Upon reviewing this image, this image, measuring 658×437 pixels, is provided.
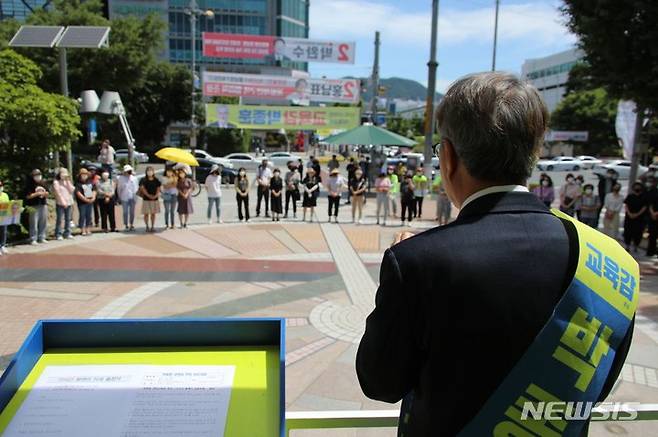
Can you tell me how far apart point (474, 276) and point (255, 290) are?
6.94 m

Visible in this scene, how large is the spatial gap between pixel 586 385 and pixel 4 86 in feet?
40.2

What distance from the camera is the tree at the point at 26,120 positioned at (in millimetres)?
10664

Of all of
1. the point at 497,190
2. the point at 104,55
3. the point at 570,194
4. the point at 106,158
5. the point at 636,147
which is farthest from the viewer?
the point at 104,55

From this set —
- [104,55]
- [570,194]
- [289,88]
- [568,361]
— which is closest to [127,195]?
[570,194]

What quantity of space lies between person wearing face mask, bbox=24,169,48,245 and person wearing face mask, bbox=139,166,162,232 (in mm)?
2160

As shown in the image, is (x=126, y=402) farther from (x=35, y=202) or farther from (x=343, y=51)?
(x=343, y=51)

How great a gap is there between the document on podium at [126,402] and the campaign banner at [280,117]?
85.5 feet

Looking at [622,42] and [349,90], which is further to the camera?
[349,90]

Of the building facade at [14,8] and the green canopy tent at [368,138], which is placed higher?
the building facade at [14,8]

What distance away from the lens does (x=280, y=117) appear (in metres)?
27.6

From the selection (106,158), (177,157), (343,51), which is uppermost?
(343,51)

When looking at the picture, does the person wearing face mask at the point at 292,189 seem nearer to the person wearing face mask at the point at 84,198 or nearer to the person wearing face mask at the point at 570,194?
the person wearing face mask at the point at 84,198

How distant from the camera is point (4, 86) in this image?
10719 millimetres

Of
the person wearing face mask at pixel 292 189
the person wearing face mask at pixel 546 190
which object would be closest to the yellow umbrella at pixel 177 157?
the person wearing face mask at pixel 292 189
